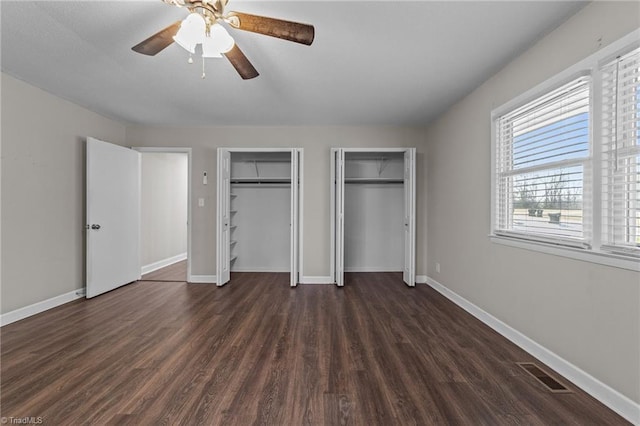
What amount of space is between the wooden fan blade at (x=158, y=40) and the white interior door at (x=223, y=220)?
2417mm

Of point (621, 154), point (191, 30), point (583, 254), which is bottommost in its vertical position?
point (583, 254)

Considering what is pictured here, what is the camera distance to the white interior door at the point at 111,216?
11.8ft

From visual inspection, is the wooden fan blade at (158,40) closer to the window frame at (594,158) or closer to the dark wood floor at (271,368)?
the dark wood floor at (271,368)

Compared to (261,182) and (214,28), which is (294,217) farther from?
(214,28)

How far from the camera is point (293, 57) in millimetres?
2479

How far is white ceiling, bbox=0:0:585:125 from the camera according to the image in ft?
6.23

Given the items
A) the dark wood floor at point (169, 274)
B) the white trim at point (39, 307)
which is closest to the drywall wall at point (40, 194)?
the white trim at point (39, 307)

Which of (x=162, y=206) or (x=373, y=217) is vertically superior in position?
(x=162, y=206)

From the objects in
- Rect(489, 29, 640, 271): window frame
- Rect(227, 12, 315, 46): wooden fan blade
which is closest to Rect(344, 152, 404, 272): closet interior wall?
Rect(489, 29, 640, 271): window frame

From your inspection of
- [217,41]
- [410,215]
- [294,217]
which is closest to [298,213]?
[294,217]

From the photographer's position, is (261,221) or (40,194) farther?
(261,221)

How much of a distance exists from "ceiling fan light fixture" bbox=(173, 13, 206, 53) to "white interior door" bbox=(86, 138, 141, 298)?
2826mm

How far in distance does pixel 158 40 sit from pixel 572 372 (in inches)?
138

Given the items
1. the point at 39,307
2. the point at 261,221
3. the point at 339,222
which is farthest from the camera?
the point at 261,221
